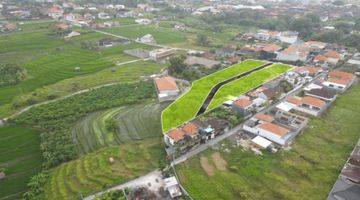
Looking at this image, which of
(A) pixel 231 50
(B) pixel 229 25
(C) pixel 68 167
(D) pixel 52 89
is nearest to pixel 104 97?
(D) pixel 52 89

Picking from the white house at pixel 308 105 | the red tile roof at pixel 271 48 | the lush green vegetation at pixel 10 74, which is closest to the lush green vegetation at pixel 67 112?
the lush green vegetation at pixel 10 74

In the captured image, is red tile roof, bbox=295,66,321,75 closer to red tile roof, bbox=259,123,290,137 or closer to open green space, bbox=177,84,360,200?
open green space, bbox=177,84,360,200

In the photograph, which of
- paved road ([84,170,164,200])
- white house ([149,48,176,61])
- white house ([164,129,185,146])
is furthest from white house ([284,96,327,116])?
white house ([149,48,176,61])

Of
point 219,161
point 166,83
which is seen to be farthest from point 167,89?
point 219,161

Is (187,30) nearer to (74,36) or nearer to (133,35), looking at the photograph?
(133,35)

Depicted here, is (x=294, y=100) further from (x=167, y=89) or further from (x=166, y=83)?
(x=166, y=83)

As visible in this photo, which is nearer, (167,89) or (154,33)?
(167,89)
